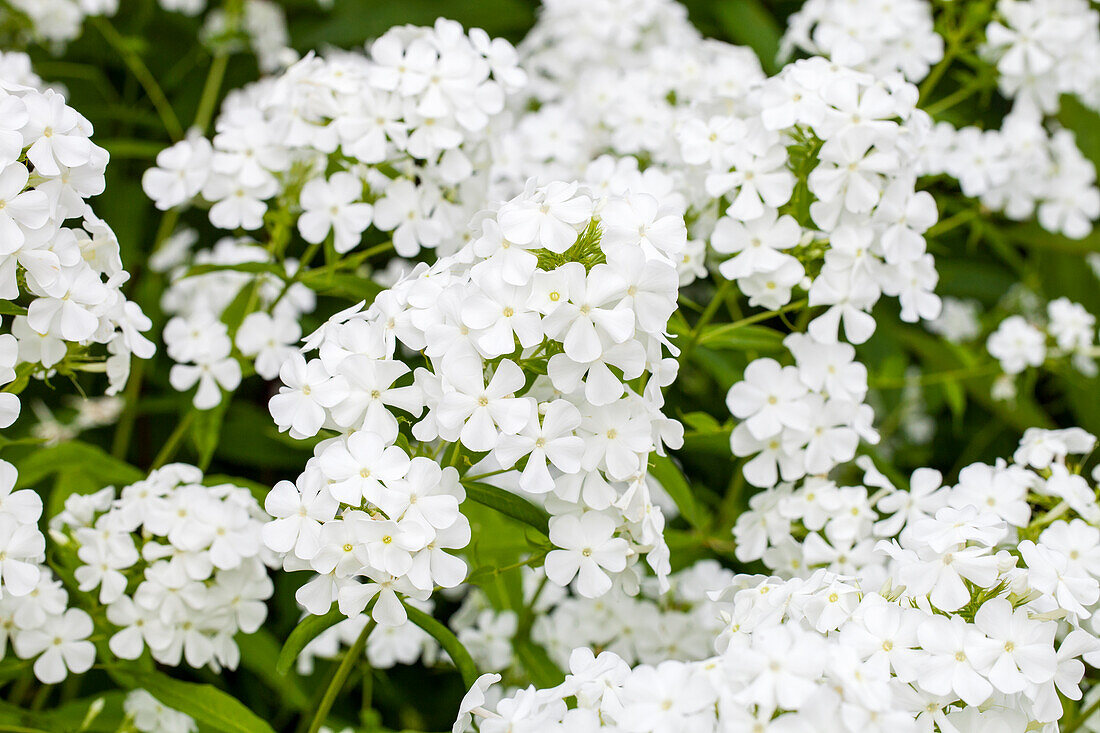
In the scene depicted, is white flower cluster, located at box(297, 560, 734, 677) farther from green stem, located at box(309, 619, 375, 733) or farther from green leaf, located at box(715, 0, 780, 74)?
green leaf, located at box(715, 0, 780, 74)

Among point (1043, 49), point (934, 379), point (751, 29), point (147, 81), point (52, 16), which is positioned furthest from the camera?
point (751, 29)

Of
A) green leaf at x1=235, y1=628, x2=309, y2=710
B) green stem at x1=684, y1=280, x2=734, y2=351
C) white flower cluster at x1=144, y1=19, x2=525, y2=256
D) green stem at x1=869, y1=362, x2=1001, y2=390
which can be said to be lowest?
green leaf at x1=235, y1=628, x2=309, y2=710

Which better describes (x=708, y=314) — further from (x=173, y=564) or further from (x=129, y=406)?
(x=129, y=406)

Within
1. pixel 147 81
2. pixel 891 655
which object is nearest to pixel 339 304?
pixel 147 81

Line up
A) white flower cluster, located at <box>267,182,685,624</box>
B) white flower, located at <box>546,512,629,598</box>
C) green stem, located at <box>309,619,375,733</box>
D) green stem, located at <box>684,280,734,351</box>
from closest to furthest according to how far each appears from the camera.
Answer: white flower cluster, located at <box>267,182,685,624</box> < white flower, located at <box>546,512,629,598</box> < green stem, located at <box>309,619,375,733</box> < green stem, located at <box>684,280,734,351</box>

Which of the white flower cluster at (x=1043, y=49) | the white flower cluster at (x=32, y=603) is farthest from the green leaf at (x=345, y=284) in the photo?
the white flower cluster at (x=1043, y=49)

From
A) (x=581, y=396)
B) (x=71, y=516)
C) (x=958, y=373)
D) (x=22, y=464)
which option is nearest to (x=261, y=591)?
(x=71, y=516)

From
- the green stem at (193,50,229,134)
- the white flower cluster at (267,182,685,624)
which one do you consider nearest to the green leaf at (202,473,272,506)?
the white flower cluster at (267,182,685,624)

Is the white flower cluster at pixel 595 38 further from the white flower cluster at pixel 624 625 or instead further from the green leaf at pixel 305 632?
the green leaf at pixel 305 632
